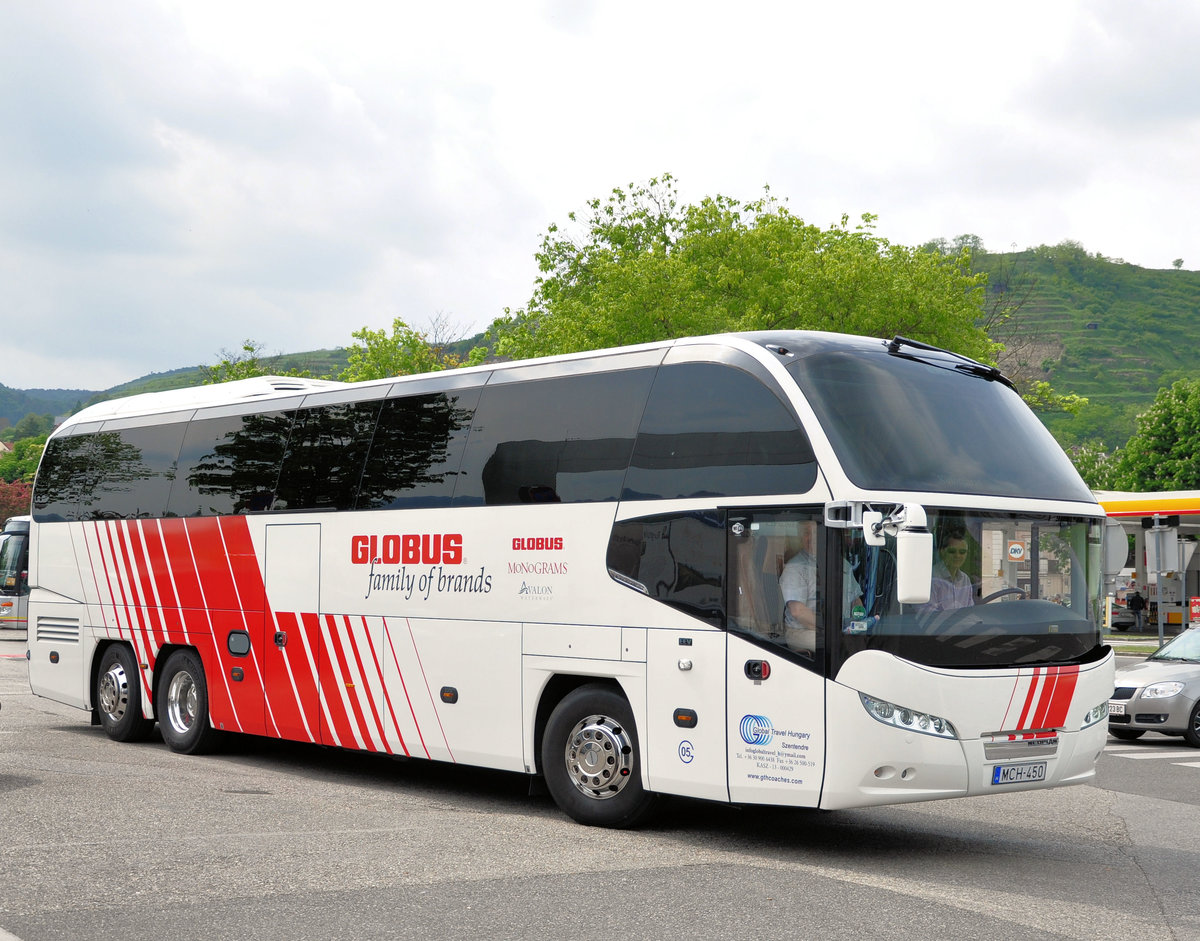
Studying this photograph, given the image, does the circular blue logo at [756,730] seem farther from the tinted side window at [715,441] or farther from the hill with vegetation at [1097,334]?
the hill with vegetation at [1097,334]

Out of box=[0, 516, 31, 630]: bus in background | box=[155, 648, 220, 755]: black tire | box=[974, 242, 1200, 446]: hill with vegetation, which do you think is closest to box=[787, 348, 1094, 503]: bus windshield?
box=[155, 648, 220, 755]: black tire

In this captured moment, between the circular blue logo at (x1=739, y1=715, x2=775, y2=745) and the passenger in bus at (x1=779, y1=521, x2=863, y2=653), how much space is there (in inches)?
20.9

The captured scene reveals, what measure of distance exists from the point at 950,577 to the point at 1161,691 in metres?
9.95

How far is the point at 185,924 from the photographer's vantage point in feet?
20.9

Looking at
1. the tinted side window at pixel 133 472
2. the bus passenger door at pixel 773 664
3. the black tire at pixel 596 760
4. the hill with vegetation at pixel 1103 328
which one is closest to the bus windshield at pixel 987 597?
the bus passenger door at pixel 773 664

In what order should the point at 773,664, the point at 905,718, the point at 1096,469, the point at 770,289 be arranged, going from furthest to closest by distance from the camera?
the point at 1096,469 < the point at 770,289 < the point at 773,664 < the point at 905,718

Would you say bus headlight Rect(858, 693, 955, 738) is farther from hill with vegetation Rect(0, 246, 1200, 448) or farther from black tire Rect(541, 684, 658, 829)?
hill with vegetation Rect(0, 246, 1200, 448)

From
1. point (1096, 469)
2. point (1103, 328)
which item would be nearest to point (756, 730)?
point (1096, 469)

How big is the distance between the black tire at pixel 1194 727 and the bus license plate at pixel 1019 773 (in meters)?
9.13

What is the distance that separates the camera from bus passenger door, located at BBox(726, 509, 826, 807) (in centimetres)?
857

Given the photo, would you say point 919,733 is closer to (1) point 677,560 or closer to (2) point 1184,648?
(1) point 677,560

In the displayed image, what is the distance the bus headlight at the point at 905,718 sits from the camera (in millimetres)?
8391

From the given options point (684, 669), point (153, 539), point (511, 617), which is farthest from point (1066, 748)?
point (153, 539)

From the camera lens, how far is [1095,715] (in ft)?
30.9
